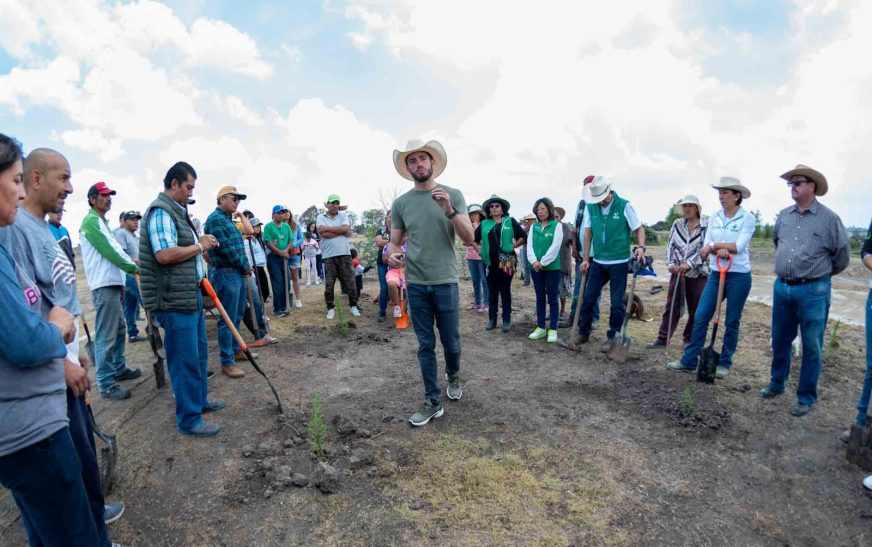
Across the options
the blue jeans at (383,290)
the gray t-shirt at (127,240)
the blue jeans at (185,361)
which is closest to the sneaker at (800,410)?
the blue jeans at (185,361)

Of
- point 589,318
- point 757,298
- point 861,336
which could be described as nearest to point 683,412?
point 589,318

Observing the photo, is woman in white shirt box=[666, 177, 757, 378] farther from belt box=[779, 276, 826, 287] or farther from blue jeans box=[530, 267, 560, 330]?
blue jeans box=[530, 267, 560, 330]

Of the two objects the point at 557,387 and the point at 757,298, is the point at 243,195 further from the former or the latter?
the point at 757,298

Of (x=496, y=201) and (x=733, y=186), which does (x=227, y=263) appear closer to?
(x=496, y=201)

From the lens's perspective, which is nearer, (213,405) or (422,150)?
(422,150)

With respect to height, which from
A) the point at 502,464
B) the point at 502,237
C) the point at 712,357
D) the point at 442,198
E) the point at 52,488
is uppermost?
the point at 442,198

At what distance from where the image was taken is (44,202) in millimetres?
2367

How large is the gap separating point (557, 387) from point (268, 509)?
307cm

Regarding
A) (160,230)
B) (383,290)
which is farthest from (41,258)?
(383,290)

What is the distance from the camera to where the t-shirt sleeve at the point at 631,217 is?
5.64 metres

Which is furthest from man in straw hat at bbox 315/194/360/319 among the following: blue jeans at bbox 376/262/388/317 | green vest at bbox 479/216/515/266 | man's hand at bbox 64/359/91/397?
man's hand at bbox 64/359/91/397

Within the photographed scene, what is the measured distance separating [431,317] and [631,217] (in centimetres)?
310

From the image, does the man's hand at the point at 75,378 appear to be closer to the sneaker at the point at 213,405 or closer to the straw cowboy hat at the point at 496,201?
the sneaker at the point at 213,405

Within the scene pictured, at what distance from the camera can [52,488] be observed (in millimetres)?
1789
